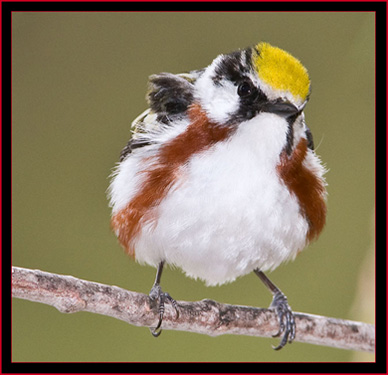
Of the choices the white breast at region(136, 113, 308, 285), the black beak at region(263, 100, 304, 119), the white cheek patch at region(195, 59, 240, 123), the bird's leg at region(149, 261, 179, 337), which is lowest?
the bird's leg at region(149, 261, 179, 337)

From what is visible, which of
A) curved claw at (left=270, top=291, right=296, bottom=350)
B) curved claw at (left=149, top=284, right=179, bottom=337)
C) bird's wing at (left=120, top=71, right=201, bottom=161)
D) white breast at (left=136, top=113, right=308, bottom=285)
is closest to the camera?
white breast at (left=136, top=113, right=308, bottom=285)

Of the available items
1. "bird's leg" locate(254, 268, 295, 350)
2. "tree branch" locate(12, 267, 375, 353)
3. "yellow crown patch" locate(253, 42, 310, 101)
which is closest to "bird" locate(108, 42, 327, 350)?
"yellow crown patch" locate(253, 42, 310, 101)

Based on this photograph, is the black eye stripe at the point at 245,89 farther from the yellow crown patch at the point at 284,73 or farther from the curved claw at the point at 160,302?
the curved claw at the point at 160,302

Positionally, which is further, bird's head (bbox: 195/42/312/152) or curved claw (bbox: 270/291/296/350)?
curved claw (bbox: 270/291/296/350)

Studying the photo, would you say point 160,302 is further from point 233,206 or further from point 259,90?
point 259,90

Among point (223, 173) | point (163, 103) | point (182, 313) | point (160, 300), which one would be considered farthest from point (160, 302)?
point (163, 103)

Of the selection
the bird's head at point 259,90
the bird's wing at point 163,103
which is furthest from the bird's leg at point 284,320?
the bird's wing at point 163,103

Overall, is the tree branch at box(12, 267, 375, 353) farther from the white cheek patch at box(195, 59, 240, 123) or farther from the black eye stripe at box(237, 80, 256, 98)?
the black eye stripe at box(237, 80, 256, 98)
